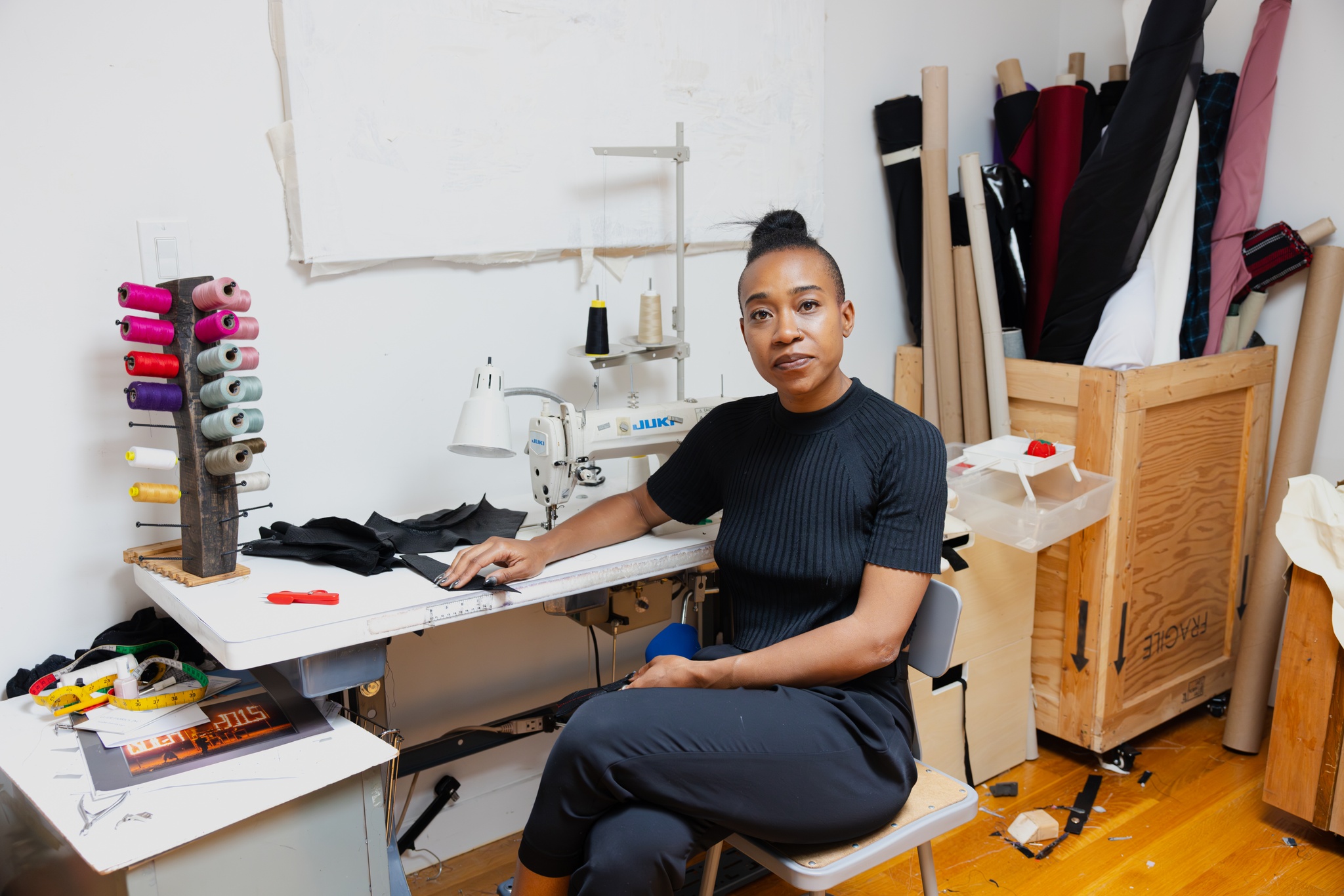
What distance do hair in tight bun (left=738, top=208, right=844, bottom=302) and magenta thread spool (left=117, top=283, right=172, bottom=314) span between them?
92 cm

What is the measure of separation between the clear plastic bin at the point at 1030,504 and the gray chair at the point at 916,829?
69 cm

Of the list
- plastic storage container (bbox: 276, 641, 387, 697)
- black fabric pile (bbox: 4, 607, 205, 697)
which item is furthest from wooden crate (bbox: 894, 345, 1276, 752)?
black fabric pile (bbox: 4, 607, 205, 697)

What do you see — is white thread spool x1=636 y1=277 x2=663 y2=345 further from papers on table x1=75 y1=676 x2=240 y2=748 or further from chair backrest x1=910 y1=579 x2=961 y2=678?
papers on table x1=75 y1=676 x2=240 y2=748

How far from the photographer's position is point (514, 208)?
213cm

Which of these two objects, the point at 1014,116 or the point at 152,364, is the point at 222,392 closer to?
the point at 152,364

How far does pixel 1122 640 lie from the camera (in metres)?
2.47

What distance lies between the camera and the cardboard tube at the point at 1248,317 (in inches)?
104

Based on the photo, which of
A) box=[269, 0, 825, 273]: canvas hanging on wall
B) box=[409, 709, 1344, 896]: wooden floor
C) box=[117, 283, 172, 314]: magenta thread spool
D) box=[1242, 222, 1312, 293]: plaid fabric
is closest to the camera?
box=[117, 283, 172, 314]: magenta thread spool

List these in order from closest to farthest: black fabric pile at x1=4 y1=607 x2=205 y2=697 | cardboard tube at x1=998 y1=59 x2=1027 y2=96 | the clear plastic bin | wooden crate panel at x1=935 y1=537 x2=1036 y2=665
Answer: black fabric pile at x1=4 y1=607 x2=205 y2=697, the clear plastic bin, wooden crate panel at x1=935 y1=537 x2=1036 y2=665, cardboard tube at x1=998 y1=59 x2=1027 y2=96

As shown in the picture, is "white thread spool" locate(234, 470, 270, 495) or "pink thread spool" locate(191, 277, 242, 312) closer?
"pink thread spool" locate(191, 277, 242, 312)

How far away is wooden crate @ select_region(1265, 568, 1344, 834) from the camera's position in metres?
2.10

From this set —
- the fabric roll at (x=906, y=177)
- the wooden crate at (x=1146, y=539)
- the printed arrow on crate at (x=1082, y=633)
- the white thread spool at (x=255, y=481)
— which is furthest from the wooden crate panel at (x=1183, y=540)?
the white thread spool at (x=255, y=481)

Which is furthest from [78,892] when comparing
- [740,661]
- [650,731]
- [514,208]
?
[514,208]

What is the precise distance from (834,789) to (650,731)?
0.27 metres
